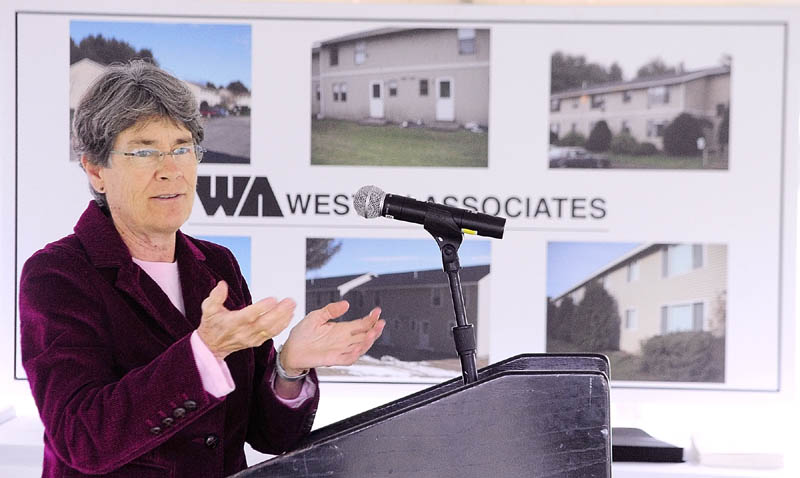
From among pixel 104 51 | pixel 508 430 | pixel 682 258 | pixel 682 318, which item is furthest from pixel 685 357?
pixel 104 51

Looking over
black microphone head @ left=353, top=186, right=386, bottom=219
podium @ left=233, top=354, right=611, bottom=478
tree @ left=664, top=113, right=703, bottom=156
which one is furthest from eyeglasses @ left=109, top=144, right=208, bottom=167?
tree @ left=664, top=113, right=703, bottom=156

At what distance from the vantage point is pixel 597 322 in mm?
3123

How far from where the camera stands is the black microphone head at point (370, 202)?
1511 millimetres

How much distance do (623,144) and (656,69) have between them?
10.9 inches

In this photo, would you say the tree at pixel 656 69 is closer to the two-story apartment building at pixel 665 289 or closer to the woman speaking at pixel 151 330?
the two-story apartment building at pixel 665 289

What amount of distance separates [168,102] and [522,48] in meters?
1.63

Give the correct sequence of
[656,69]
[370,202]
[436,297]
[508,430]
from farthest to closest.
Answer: [436,297] → [656,69] → [370,202] → [508,430]

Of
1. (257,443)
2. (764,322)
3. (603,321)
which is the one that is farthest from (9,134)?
(764,322)

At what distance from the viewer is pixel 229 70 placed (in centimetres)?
312

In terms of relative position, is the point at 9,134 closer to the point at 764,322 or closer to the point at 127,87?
the point at 127,87

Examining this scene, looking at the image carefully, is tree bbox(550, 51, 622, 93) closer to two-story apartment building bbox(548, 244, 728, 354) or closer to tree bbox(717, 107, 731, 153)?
tree bbox(717, 107, 731, 153)

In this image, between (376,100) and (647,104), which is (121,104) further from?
(647,104)

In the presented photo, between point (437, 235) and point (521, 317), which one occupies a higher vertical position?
Result: point (437, 235)

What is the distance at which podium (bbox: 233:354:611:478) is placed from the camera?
123cm
